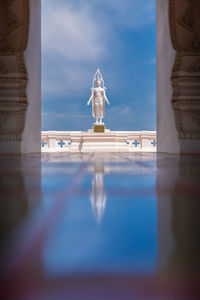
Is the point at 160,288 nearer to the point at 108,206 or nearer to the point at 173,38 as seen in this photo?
the point at 108,206

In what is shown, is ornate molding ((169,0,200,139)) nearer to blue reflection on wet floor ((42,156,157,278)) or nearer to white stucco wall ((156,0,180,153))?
white stucco wall ((156,0,180,153))

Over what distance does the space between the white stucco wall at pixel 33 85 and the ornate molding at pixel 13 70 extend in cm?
8

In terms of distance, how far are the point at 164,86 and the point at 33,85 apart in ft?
5.38

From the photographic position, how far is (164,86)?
2.96 metres

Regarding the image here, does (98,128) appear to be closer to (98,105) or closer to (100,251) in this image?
(98,105)

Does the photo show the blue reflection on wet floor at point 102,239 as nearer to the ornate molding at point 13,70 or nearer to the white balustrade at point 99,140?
the ornate molding at point 13,70

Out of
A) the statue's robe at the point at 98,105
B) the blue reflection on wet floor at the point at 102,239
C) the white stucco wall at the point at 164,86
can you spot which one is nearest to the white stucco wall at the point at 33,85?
the white stucco wall at the point at 164,86

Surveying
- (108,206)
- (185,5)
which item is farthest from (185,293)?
(185,5)

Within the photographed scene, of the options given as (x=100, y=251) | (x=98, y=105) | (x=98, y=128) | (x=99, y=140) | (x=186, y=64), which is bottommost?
(x=100, y=251)

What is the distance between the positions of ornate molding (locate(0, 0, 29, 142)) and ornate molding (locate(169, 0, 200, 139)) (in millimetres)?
1653

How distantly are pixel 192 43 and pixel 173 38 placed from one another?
214mm

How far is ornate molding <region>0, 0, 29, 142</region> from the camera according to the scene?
2518mm

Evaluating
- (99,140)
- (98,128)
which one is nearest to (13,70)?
(99,140)

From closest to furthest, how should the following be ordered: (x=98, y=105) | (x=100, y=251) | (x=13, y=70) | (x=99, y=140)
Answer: (x=100, y=251), (x=13, y=70), (x=99, y=140), (x=98, y=105)
